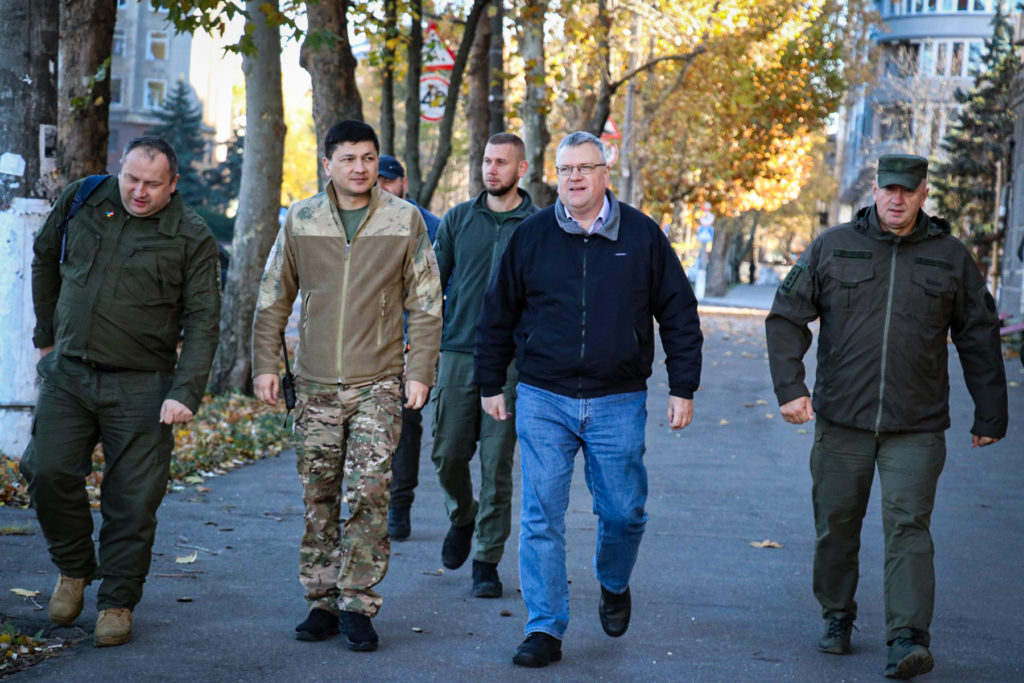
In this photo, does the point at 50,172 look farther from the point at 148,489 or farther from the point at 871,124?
the point at 871,124

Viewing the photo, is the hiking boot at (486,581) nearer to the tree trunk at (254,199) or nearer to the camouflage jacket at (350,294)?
the camouflage jacket at (350,294)

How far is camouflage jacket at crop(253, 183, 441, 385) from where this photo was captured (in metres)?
5.71

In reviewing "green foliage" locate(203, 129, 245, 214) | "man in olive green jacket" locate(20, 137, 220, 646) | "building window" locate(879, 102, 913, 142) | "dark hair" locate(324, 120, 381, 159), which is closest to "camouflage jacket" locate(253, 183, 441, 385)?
"dark hair" locate(324, 120, 381, 159)

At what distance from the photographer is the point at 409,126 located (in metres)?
18.0

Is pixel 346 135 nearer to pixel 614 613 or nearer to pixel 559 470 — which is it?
pixel 559 470

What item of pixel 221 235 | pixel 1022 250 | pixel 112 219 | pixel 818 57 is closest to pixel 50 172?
pixel 112 219

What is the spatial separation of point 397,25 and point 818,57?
20.4 meters

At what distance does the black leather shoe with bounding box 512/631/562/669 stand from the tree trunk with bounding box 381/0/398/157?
12.2 m

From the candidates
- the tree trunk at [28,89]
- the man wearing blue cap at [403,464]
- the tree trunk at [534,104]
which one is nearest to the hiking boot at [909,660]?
the man wearing blue cap at [403,464]

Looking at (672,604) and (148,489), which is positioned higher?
(148,489)

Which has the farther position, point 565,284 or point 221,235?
point 221,235

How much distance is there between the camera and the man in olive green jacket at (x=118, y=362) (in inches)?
224

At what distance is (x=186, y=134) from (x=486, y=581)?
55106 millimetres

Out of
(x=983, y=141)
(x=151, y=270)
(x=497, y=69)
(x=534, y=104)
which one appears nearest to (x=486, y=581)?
(x=151, y=270)
